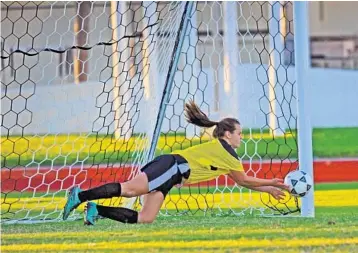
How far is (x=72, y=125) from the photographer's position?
12.6 m

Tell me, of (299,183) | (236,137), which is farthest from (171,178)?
(299,183)

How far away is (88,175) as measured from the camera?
944 centimetres

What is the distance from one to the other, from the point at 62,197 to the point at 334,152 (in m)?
6.35

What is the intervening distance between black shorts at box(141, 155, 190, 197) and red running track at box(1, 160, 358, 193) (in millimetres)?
2016

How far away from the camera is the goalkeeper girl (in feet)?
18.0

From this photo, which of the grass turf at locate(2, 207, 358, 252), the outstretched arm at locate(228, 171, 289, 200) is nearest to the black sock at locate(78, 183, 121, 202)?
the grass turf at locate(2, 207, 358, 252)

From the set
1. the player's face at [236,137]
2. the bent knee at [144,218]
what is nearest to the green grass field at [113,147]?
the player's face at [236,137]

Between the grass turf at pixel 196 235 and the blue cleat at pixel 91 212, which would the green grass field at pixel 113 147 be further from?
the blue cleat at pixel 91 212

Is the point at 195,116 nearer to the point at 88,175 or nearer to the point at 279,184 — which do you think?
the point at 279,184

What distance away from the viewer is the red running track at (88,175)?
8.27 metres

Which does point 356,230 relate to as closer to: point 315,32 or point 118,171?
point 118,171

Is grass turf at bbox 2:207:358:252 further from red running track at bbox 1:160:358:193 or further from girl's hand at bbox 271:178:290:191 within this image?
red running track at bbox 1:160:358:193

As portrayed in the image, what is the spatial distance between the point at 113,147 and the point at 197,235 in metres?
3.61

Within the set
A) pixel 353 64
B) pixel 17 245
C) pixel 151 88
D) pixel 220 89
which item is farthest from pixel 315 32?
pixel 17 245
